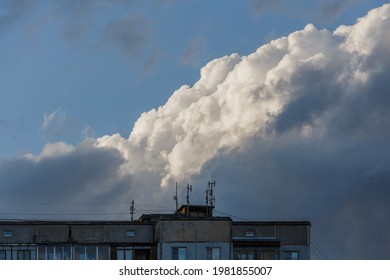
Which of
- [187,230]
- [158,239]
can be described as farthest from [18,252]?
[187,230]

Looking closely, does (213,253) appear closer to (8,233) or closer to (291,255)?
(291,255)

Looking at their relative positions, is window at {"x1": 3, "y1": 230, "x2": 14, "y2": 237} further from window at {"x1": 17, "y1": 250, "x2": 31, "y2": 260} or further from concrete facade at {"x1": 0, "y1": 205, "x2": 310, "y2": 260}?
window at {"x1": 17, "y1": 250, "x2": 31, "y2": 260}

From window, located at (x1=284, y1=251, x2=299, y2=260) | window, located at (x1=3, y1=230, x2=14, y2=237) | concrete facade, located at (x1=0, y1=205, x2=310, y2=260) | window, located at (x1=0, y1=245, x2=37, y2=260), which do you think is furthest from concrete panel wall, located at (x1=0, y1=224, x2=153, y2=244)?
window, located at (x1=284, y1=251, x2=299, y2=260)

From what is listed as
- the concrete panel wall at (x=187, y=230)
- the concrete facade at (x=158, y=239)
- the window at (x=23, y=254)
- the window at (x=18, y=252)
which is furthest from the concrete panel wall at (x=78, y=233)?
the concrete panel wall at (x=187, y=230)

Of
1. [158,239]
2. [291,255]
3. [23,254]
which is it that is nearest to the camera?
[158,239]

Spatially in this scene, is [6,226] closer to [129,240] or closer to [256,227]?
[129,240]

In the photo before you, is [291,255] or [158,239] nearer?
[158,239]

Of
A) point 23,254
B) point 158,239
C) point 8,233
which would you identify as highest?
point 8,233

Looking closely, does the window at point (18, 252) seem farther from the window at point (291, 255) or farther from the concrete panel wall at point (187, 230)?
the window at point (291, 255)

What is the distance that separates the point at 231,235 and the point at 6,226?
92.3 feet

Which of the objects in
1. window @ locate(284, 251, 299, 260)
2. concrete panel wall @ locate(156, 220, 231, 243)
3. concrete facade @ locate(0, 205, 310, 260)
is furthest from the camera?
window @ locate(284, 251, 299, 260)
